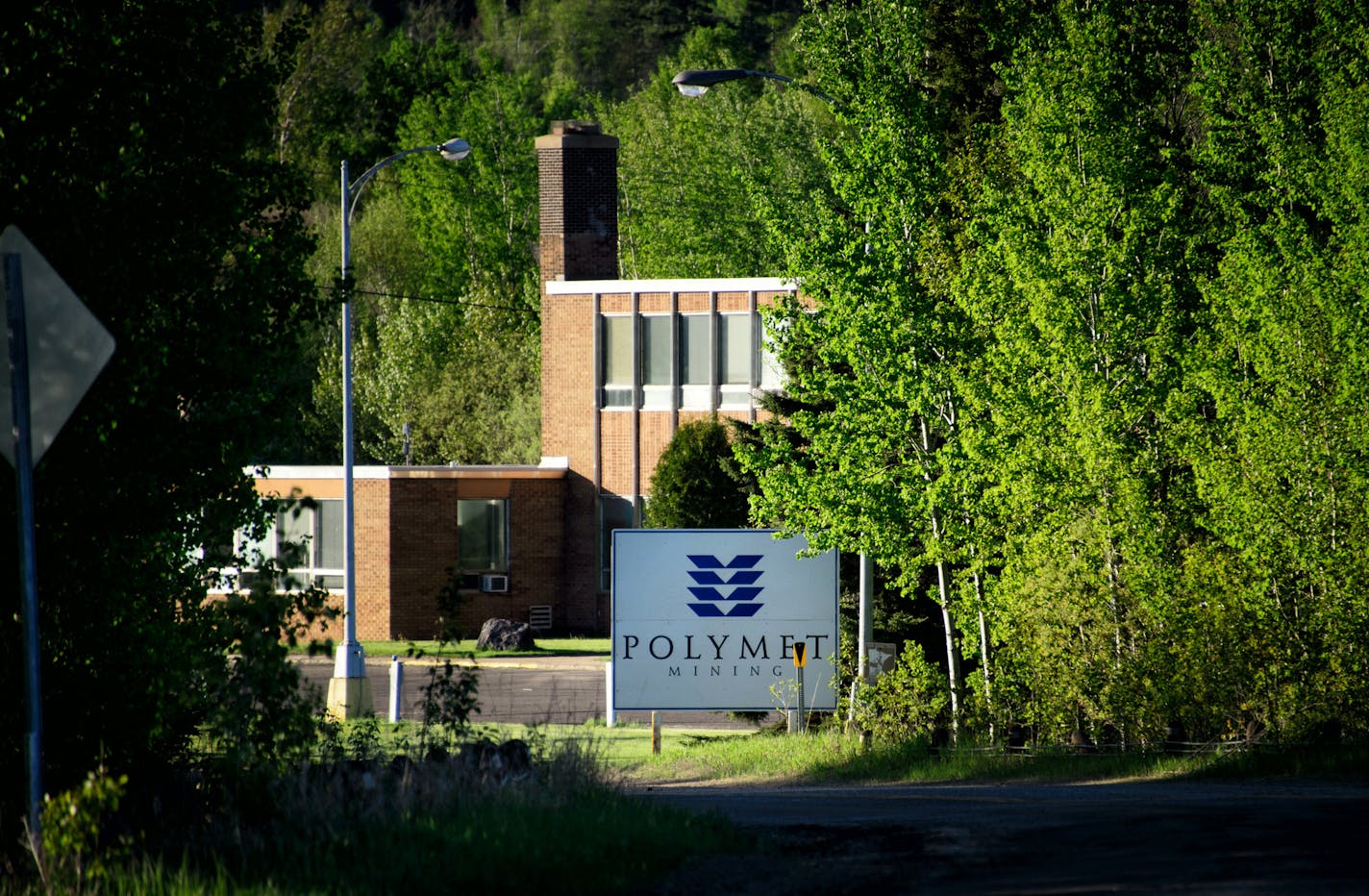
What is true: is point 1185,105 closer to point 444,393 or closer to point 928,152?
point 928,152

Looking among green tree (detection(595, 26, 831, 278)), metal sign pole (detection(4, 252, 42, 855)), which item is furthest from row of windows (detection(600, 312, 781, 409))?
metal sign pole (detection(4, 252, 42, 855))

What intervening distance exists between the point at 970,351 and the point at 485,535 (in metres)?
22.4

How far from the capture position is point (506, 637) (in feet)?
126

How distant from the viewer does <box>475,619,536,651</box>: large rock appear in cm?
3838

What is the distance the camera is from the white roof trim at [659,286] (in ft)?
136

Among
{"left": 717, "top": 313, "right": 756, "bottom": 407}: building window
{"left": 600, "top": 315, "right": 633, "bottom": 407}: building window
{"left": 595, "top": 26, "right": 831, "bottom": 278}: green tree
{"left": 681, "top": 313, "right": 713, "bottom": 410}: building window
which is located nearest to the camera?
{"left": 717, "top": 313, "right": 756, "bottom": 407}: building window

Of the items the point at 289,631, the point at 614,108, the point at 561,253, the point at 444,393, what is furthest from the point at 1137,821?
the point at 614,108

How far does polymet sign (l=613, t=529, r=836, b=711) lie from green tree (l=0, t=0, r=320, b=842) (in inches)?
445

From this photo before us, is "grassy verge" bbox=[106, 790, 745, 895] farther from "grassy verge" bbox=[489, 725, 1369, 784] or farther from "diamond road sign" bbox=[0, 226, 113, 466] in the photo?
"grassy verge" bbox=[489, 725, 1369, 784]

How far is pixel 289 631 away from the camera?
34.1 feet

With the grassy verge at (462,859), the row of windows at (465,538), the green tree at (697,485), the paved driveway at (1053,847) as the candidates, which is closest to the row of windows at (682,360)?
the row of windows at (465,538)

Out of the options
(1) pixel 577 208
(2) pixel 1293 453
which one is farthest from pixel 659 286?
(2) pixel 1293 453

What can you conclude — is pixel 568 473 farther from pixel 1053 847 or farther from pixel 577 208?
pixel 1053 847

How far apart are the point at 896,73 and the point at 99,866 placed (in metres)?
17.1
